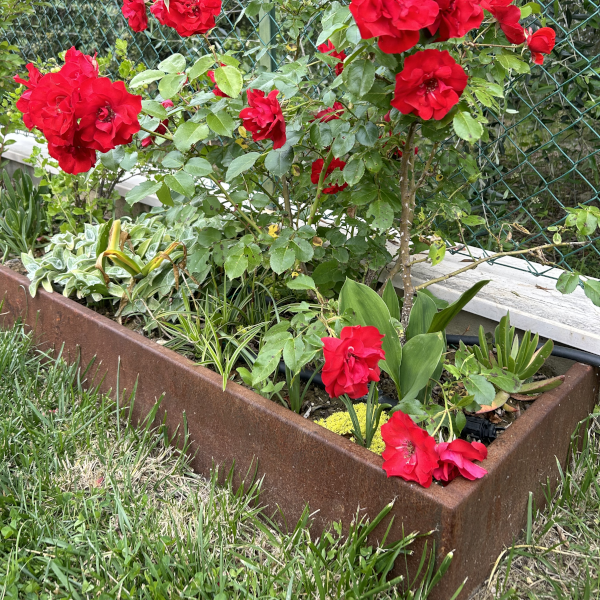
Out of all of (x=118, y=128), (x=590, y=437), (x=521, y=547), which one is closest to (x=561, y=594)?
(x=521, y=547)

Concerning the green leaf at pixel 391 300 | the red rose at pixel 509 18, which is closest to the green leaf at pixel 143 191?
the green leaf at pixel 391 300

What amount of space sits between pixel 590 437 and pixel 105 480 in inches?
52.9

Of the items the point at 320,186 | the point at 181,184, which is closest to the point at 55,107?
the point at 181,184

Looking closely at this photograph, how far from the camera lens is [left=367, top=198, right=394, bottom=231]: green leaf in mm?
1495

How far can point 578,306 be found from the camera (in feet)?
6.07

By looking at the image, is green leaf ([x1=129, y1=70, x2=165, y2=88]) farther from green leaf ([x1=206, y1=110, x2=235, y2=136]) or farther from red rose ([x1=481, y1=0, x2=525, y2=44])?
red rose ([x1=481, y1=0, x2=525, y2=44])

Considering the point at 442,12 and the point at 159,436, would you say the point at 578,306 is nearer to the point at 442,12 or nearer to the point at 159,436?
the point at 442,12

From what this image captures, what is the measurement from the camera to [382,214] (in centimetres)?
151

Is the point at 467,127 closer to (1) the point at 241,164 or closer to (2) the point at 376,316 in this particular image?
(2) the point at 376,316

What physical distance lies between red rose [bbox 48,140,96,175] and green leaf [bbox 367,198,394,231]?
0.71 meters

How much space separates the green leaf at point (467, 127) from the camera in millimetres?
1200

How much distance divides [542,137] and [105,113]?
6.25 ft

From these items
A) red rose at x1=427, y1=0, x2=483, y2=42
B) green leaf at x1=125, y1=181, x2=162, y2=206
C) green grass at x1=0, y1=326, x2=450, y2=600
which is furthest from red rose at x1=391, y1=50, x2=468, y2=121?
green grass at x1=0, y1=326, x2=450, y2=600

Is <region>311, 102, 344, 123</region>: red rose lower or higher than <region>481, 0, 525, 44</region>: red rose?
lower
